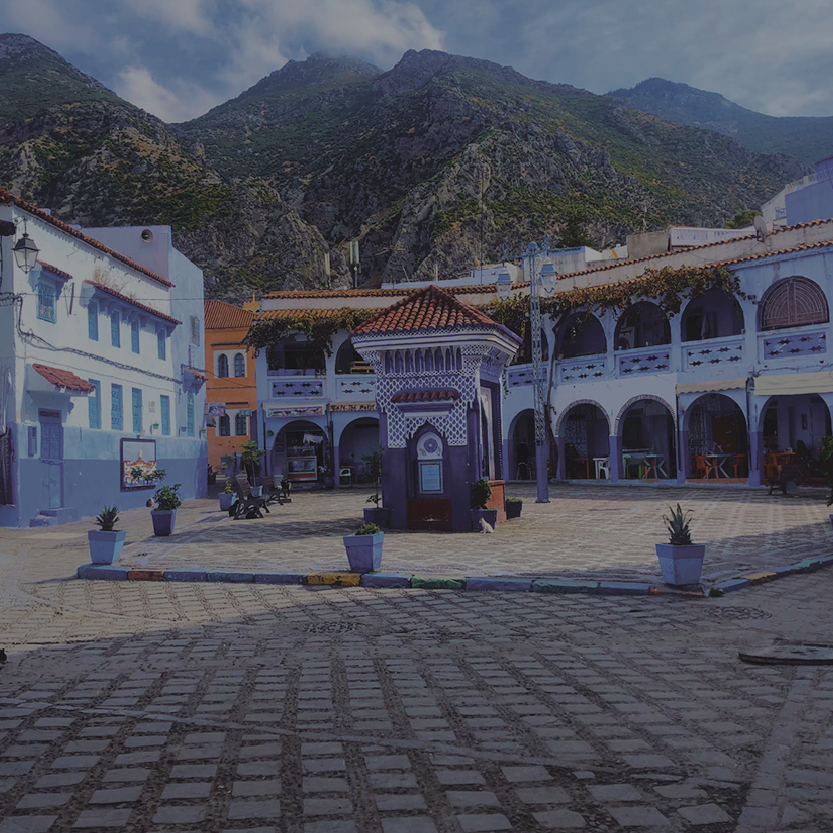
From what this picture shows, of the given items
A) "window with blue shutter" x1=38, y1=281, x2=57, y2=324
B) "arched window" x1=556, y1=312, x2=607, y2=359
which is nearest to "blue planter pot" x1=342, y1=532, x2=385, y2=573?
"window with blue shutter" x1=38, y1=281, x2=57, y2=324

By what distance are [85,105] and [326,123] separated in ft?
136

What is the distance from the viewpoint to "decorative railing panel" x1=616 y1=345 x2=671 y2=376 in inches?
1054

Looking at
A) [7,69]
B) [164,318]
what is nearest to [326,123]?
[7,69]

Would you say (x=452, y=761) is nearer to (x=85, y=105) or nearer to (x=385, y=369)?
(x=385, y=369)

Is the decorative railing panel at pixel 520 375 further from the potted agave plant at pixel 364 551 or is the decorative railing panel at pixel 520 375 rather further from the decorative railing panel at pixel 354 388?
the potted agave plant at pixel 364 551

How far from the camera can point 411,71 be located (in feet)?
407

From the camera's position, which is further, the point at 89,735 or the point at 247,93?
the point at 247,93

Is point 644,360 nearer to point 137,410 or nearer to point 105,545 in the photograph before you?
point 137,410

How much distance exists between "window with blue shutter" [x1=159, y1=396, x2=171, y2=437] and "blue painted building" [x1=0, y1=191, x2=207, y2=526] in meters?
0.04

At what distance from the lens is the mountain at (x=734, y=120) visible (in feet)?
352

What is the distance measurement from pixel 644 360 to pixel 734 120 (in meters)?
124

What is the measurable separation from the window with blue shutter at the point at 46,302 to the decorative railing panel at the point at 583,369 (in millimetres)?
17072

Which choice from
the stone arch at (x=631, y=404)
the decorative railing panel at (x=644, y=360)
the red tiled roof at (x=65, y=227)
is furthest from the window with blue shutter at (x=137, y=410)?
the decorative railing panel at (x=644, y=360)

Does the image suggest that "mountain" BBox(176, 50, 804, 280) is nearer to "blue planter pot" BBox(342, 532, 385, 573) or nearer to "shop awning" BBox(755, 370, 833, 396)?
"shop awning" BBox(755, 370, 833, 396)
